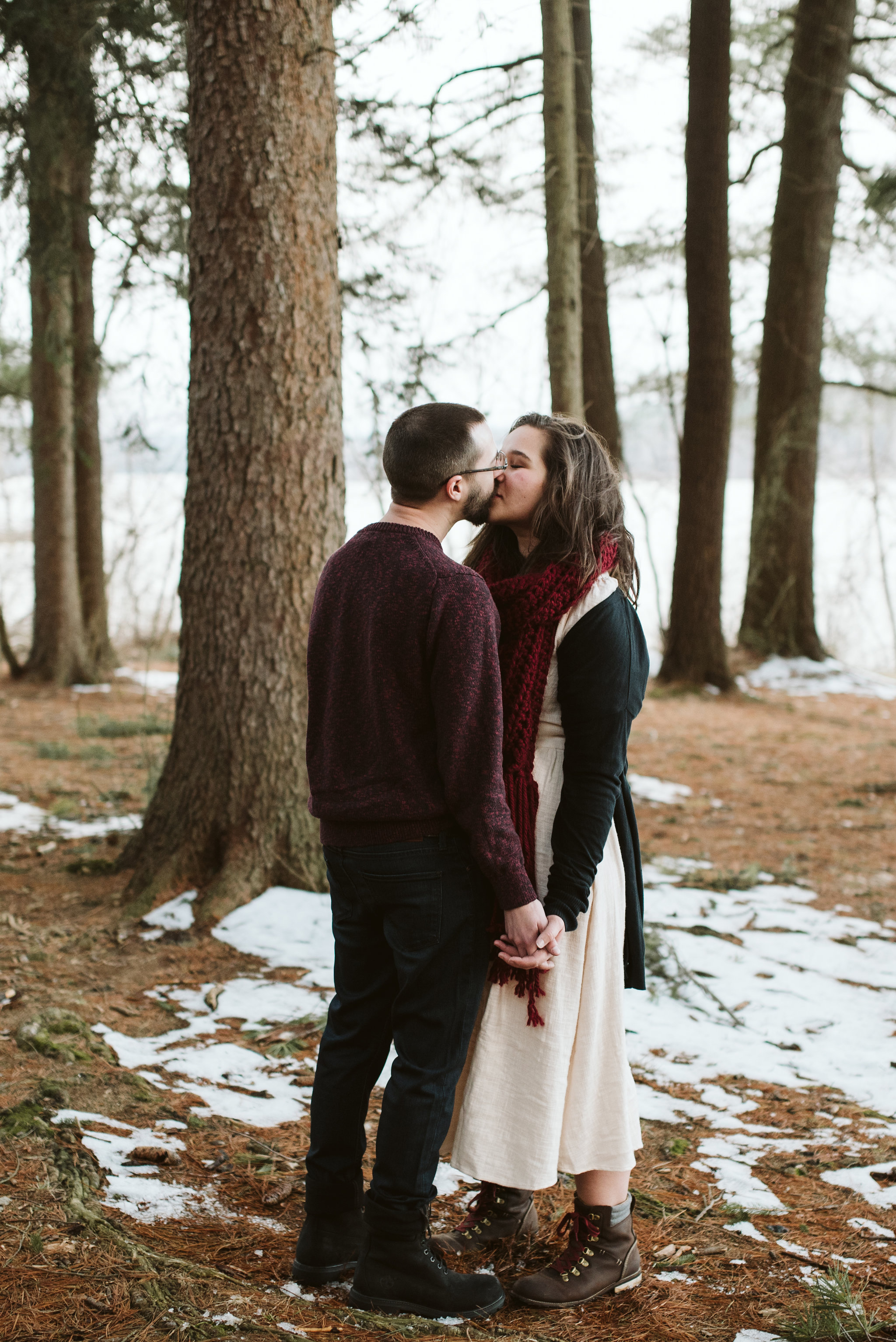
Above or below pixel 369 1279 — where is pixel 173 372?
above

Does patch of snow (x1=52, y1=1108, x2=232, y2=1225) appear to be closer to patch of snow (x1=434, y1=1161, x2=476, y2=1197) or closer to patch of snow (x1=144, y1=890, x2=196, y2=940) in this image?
patch of snow (x1=434, y1=1161, x2=476, y2=1197)

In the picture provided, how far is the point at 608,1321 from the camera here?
6.99 ft

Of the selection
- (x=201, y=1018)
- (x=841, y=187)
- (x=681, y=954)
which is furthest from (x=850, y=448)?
(x=201, y=1018)

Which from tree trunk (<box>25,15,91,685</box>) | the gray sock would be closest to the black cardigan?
the gray sock

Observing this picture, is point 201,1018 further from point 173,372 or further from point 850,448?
point 850,448

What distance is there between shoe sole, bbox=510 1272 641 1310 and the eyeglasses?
168 cm

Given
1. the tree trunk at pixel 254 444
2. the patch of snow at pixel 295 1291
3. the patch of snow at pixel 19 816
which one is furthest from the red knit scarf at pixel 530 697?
the patch of snow at pixel 19 816

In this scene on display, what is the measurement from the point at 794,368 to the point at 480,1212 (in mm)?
11558

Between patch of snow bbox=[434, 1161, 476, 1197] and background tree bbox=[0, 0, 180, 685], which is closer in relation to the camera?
patch of snow bbox=[434, 1161, 476, 1197]

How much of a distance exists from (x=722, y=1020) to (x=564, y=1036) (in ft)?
6.13

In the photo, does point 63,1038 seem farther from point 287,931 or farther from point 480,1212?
point 480,1212

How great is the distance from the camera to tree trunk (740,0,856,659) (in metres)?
11.4

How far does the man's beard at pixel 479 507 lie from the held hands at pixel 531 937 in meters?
0.78

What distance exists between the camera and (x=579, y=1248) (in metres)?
2.22
